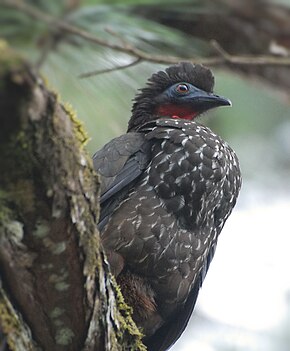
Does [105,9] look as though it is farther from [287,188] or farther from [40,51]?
[287,188]

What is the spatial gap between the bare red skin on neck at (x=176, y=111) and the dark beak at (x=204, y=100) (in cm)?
5

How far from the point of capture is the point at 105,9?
192 inches

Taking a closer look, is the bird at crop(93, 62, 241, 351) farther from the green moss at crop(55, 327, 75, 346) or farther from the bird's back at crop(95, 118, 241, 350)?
the green moss at crop(55, 327, 75, 346)

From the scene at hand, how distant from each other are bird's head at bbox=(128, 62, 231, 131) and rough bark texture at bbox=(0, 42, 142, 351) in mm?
1875

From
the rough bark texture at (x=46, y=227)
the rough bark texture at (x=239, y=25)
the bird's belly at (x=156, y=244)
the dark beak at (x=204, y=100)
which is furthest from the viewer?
the rough bark texture at (x=239, y=25)

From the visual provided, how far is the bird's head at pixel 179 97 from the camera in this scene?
4.70 m

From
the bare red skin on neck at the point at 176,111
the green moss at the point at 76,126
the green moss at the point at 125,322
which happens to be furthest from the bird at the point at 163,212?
the green moss at the point at 76,126

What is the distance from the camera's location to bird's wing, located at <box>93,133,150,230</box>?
13.6 feet

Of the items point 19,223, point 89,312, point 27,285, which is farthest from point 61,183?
point 89,312

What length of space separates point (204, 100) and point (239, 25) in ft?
3.54

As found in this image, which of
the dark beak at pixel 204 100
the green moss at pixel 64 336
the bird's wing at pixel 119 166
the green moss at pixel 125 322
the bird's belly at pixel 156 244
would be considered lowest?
the green moss at pixel 64 336

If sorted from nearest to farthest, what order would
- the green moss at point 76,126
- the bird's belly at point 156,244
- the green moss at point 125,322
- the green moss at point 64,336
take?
the green moss at point 76,126, the green moss at point 64,336, the green moss at point 125,322, the bird's belly at point 156,244

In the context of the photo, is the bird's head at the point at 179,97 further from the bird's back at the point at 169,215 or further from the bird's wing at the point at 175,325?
the bird's wing at the point at 175,325

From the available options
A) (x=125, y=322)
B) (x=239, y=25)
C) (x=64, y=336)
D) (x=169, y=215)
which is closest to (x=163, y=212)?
(x=169, y=215)
